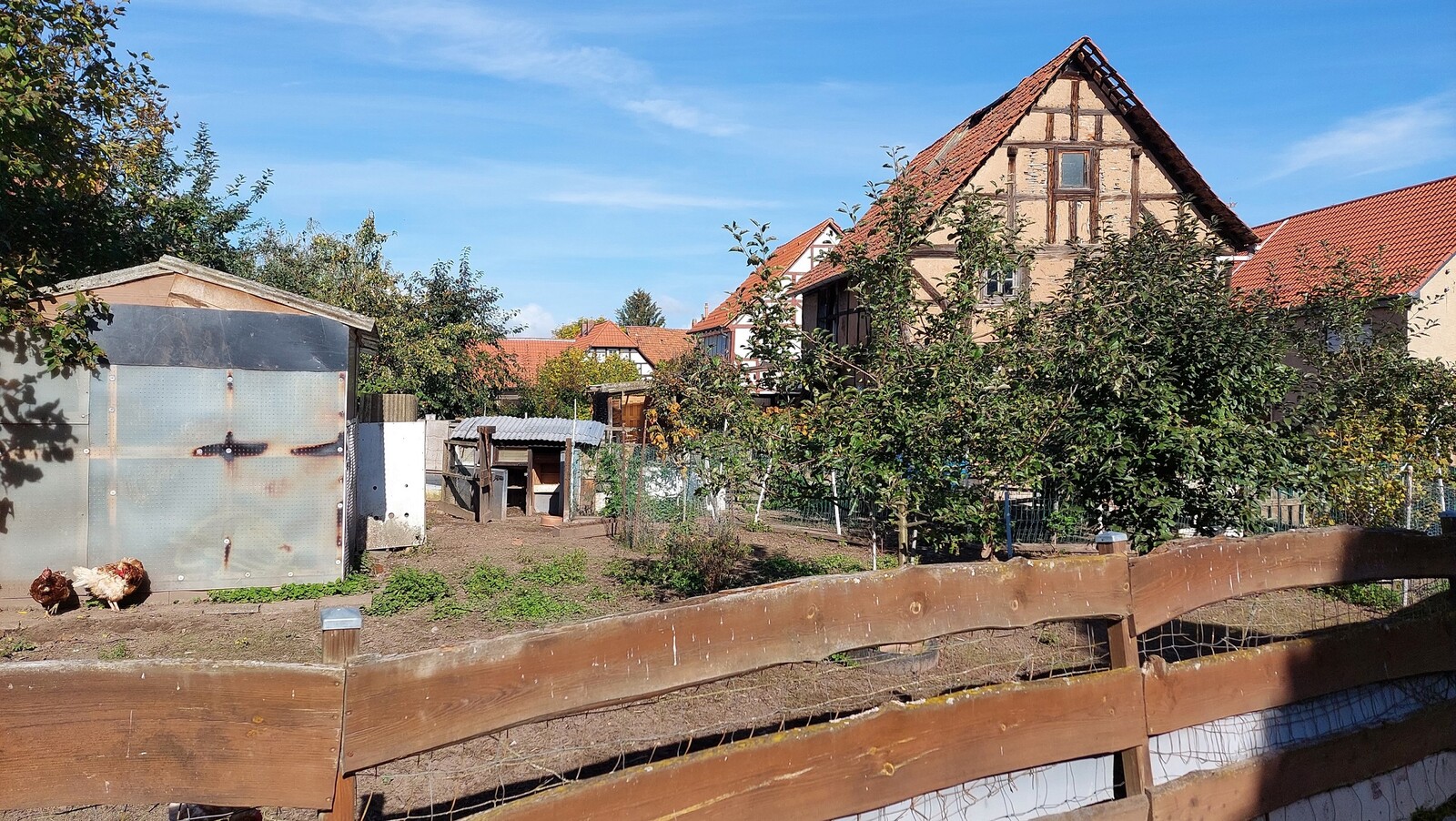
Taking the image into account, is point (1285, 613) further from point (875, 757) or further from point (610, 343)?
point (610, 343)

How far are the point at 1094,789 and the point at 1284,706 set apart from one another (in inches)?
42.0

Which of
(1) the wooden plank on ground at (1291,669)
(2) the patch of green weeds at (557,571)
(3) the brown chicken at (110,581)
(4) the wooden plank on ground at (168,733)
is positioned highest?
(4) the wooden plank on ground at (168,733)

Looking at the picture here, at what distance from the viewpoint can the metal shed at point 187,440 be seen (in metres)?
9.88

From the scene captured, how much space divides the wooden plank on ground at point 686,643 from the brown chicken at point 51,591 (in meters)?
9.29

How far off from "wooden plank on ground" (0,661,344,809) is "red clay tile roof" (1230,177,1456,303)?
20.8 metres

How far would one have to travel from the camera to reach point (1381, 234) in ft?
79.2

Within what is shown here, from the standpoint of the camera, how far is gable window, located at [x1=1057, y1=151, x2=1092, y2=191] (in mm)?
19547

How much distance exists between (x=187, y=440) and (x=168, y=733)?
9.58 m

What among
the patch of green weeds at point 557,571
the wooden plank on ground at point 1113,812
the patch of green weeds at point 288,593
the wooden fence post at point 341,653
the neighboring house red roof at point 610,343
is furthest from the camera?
the neighboring house red roof at point 610,343

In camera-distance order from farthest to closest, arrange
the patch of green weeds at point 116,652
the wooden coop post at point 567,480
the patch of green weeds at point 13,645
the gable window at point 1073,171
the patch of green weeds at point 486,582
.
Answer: the gable window at point 1073,171, the wooden coop post at point 567,480, the patch of green weeds at point 486,582, the patch of green weeds at point 13,645, the patch of green weeds at point 116,652

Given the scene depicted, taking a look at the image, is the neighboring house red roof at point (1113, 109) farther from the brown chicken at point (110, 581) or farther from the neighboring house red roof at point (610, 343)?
the neighboring house red roof at point (610, 343)

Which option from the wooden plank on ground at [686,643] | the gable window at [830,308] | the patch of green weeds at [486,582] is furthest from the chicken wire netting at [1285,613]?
the gable window at [830,308]

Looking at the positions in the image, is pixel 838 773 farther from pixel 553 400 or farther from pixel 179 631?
pixel 553 400

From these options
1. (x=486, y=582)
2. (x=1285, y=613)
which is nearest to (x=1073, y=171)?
(x=1285, y=613)
